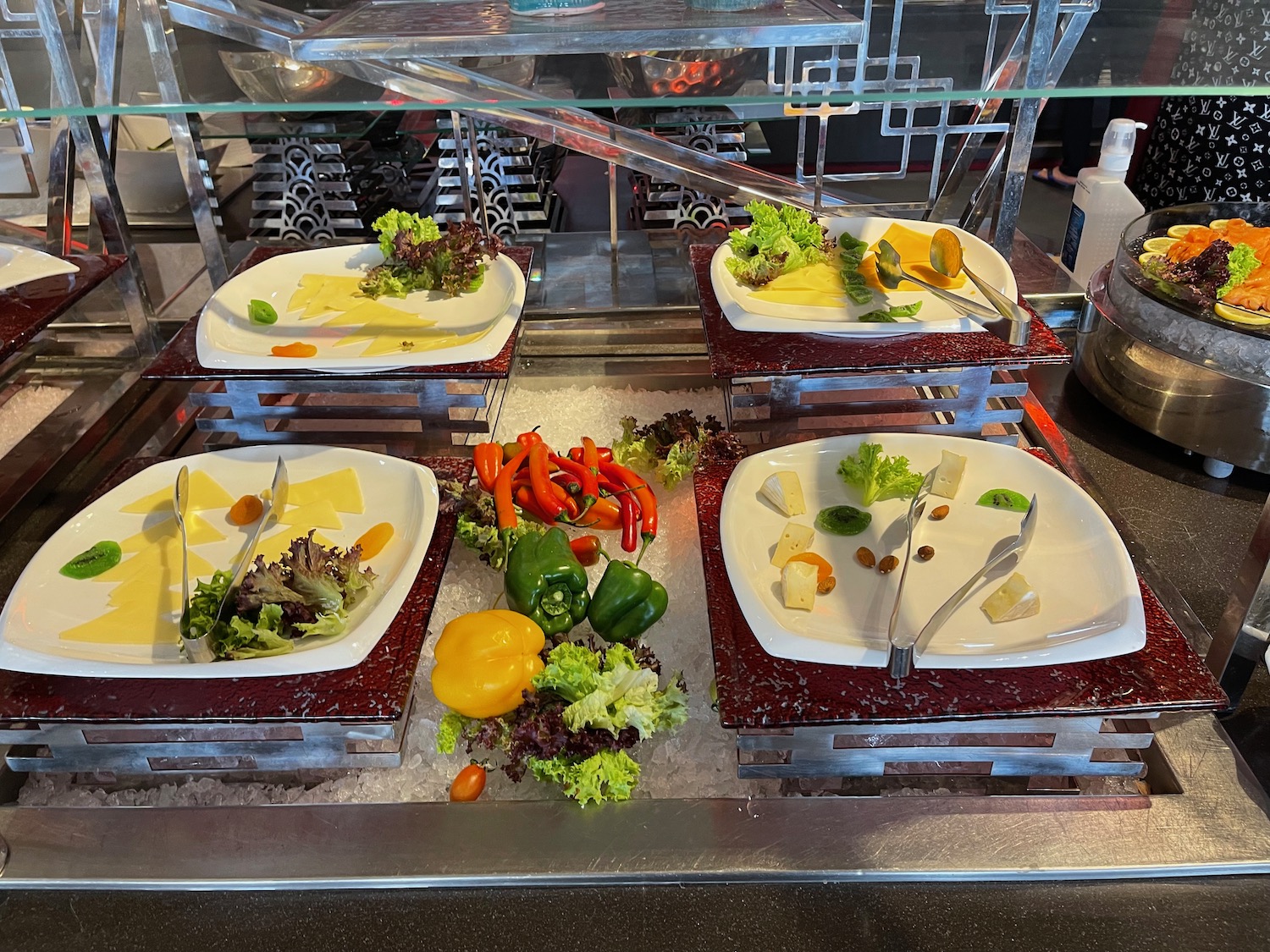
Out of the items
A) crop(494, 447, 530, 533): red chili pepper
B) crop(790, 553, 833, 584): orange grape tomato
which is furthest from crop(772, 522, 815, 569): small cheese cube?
crop(494, 447, 530, 533): red chili pepper

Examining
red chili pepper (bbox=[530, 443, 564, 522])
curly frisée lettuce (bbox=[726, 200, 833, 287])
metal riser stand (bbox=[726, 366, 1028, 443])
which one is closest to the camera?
red chili pepper (bbox=[530, 443, 564, 522])

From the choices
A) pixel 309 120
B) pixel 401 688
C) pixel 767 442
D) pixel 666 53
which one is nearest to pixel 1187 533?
pixel 767 442

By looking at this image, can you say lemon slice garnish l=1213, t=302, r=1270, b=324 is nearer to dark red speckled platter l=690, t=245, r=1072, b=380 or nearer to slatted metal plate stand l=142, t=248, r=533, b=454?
dark red speckled platter l=690, t=245, r=1072, b=380

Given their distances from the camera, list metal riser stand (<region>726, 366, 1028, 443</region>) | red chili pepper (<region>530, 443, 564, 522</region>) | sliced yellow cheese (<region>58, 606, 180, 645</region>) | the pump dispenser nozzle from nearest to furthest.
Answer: sliced yellow cheese (<region>58, 606, 180, 645</region>), red chili pepper (<region>530, 443, 564, 522</region>), metal riser stand (<region>726, 366, 1028, 443</region>), the pump dispenser nozzle

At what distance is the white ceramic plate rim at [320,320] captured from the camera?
119cm

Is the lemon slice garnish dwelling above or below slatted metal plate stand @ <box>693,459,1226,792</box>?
above

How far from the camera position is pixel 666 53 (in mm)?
920

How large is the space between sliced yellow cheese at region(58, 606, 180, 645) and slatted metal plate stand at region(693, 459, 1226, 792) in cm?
56

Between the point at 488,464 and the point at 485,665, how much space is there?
1.15 ft

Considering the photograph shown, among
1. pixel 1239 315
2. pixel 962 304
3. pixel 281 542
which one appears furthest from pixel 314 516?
pixel 1239 315

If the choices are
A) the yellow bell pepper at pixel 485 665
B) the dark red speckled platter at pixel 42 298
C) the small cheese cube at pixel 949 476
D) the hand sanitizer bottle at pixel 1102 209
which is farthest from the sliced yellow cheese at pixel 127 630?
the hand sanitizer bottle at pixel 1102 209

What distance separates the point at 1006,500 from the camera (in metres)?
1.06

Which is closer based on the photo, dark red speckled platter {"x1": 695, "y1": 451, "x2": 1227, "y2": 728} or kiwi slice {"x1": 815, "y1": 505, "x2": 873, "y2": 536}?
dark red speckled platter {"x1": 695, "y1": 451, "x2": 1227, "y2": 728}

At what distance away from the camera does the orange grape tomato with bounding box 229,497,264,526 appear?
1.08 metres
